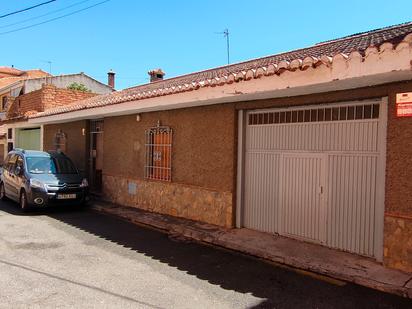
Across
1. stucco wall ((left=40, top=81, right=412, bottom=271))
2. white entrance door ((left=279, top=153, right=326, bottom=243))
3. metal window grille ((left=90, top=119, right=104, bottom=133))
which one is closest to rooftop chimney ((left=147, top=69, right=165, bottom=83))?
metal window grille ((left=90, top=119, right=104, bottom=133))

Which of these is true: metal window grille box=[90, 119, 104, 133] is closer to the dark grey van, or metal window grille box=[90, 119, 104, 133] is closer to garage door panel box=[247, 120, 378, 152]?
the dark grey van

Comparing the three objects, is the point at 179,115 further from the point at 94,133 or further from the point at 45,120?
the point at 45,120

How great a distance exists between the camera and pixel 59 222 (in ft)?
30.5

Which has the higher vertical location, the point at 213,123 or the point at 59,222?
the point at 213,123

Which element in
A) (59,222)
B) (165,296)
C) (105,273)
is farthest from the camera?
(59,222)

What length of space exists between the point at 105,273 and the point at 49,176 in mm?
6250

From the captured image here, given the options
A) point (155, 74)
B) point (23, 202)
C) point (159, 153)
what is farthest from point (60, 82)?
point (159, 153)

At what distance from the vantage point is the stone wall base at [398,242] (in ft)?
17.2

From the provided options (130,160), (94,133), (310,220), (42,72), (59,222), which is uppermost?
(42,72)

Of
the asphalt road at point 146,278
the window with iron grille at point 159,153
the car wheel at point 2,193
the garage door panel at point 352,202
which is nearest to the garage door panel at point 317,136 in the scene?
the garage door panel at point 352,202

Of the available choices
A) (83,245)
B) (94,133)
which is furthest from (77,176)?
(83,245)

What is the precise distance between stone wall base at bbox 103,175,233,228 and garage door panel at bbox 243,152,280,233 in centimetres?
42

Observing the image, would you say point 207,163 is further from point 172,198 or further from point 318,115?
point 318,115

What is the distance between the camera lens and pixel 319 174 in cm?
664
